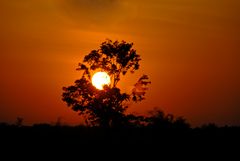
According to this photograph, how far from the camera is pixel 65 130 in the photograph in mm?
28266

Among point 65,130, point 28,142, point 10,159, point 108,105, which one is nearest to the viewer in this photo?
point 10,159

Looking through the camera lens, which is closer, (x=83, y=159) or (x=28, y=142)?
(x=83, y=159)

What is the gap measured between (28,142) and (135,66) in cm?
4101

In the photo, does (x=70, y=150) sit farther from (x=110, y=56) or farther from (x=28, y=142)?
(x=110, y=56)

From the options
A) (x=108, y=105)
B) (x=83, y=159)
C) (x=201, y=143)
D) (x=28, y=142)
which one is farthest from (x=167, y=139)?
(x=108, y=105)

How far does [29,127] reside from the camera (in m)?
29.3

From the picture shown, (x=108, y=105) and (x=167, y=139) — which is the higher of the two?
(x=108, y=105)

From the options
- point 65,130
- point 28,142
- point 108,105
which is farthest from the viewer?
point 108,105

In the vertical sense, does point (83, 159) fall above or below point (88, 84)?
below

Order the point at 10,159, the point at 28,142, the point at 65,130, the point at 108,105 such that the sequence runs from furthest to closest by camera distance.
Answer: the point at 108,105, the point at 65,130, the point at 28,142, the point at 10,159

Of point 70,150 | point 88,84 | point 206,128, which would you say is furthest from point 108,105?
point 70,150

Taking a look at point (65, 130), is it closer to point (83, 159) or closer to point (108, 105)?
point (83, 159)

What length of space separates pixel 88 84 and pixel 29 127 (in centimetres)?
3772

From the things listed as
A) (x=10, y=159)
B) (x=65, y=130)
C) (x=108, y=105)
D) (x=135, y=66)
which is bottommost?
(x=10, y=159)
